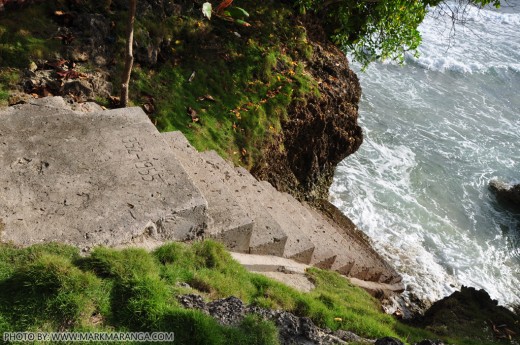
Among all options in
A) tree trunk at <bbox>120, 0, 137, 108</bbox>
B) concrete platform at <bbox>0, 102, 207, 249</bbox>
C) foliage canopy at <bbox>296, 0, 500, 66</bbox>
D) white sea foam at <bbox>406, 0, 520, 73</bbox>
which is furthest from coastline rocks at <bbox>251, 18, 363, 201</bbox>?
white sea foam at <bbox>406, 0, 520, 73</bbox>


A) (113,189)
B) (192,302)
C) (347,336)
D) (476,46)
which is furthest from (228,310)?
(476,46)

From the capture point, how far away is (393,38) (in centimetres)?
1032

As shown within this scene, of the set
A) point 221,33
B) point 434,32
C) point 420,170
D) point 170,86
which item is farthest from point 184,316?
point 434,32

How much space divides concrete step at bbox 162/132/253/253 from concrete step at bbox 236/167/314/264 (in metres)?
0.90

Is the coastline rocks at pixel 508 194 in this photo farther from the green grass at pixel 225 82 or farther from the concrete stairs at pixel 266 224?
the green grass at pixel 225 82

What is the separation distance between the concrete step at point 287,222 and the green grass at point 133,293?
4.88ft

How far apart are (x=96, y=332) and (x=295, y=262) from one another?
3.33m

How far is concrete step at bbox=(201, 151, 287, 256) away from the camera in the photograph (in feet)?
18.3

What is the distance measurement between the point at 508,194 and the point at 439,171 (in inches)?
77.4

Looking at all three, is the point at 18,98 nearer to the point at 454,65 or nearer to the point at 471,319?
the point at 471,319

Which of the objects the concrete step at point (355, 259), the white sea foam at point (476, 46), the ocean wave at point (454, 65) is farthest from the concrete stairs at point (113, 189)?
the ocean wave at point (454, 65)

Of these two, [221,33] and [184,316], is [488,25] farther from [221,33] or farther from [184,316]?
[184,316]

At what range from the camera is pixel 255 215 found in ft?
19.4

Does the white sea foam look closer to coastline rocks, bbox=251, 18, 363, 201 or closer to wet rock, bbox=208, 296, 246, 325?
coastline rocks, bbox=251, 18, 363, 201
